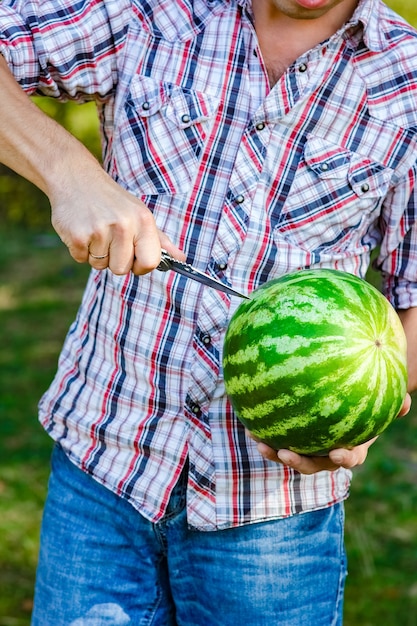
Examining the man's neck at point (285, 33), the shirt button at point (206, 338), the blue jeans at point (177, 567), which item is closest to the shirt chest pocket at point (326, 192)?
the man's neck at point (285, 33)

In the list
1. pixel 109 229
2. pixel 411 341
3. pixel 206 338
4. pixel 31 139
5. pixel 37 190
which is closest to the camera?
pixel 109 229

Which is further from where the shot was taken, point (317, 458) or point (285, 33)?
point (285, 33)

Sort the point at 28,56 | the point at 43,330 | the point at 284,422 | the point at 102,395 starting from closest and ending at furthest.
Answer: the point at 284,422, the point at 28,56, the point at 102,395, the point at 43,330

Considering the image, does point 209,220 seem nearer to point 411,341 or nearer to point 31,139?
point 31,139

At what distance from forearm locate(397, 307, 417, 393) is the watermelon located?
50 centimetres

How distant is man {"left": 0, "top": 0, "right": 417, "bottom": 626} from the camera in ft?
8.35

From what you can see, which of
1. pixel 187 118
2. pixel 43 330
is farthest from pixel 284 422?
pixel 43 330

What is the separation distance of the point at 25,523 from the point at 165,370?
2369 millimetres

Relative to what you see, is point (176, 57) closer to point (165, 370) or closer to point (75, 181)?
point (75, 181)

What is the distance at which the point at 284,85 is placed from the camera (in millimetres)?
2535

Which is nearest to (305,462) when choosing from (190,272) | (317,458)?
(317,458)

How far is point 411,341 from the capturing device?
9.13ft

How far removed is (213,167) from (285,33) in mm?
452

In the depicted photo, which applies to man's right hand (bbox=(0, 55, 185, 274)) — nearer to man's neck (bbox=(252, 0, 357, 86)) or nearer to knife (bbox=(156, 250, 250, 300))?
knife (bbox=(156, 250, 250, 300))
